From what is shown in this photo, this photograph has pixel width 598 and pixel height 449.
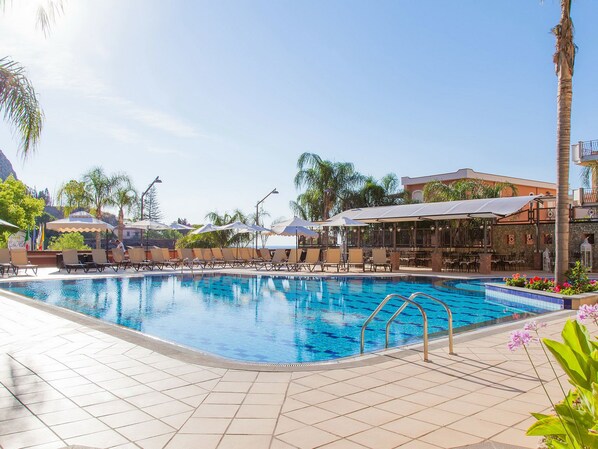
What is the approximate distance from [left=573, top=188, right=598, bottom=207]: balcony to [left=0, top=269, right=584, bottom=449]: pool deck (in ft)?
70.0

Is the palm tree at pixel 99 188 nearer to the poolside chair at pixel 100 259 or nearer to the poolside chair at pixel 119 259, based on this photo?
the poolside chair at pixel 119 259

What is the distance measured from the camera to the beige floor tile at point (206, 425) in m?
3.16

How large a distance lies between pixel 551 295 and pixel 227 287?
908cm

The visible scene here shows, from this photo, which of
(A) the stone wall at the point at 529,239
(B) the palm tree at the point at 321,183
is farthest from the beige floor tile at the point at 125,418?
(B) the palm tree at the point at 321,183

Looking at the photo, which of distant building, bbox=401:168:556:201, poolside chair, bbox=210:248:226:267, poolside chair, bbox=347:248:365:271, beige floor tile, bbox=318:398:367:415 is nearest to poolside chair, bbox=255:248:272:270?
poolside chair, bbox=210:248:226:267

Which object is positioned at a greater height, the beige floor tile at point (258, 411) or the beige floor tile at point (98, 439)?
the beige floor tile at point (258, 411)

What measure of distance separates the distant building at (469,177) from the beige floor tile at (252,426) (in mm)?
29976

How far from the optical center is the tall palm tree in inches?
416

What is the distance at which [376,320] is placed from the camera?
948cm

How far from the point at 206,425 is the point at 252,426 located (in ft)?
1.06

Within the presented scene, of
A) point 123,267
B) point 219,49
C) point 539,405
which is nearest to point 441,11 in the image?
point 219,49

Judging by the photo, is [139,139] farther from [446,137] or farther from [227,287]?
[446,137]

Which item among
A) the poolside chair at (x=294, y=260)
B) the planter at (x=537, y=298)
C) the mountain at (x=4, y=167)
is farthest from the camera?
the mountain at (x=4, y=167)

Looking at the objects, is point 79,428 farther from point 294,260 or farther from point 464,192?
point 464,192
